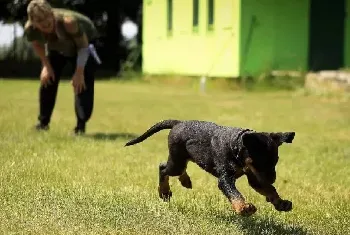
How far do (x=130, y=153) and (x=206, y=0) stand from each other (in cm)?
1307

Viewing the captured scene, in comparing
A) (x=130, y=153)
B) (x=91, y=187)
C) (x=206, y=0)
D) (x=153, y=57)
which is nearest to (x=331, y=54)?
(x=206, y=0)

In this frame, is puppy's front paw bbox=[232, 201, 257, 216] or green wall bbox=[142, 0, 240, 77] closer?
puppy's front paw bbox=[232, 201, 257, 216]

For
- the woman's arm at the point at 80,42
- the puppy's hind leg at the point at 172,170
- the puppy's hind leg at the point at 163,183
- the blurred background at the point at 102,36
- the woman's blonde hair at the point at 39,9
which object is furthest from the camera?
the blurred background at the point at 102,36

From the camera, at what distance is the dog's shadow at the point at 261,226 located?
4.50 metres

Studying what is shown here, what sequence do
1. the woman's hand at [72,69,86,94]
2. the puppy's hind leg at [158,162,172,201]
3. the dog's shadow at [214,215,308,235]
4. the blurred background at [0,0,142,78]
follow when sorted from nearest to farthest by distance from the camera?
the dog's shadow at [214,215,308,235] < the puppy's hind leg at [158,162,172,201] < the woman's hand at [72,69,86,94] < the blurred background at [0,0,142,78]

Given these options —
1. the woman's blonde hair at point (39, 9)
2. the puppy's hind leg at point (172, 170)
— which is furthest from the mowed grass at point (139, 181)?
the woman's blonde hair at point (39, 9)

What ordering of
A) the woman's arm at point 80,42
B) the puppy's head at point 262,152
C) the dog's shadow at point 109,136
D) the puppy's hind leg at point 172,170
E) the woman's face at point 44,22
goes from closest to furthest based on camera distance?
the puppy's head at point 262,152, the puppy's hind leg at point 172,170, the woman's face at point 44,22, the woman's arm at point 80,42, the dog's shadow at point 109,136

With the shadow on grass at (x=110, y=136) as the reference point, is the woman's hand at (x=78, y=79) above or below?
above

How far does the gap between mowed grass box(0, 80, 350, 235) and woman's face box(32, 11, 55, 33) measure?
1325 mm

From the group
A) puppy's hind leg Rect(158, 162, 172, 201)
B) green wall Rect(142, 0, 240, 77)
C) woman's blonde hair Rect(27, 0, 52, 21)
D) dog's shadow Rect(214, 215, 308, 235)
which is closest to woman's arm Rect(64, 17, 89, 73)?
woman's blonde hair Rect(27, 0, 52, 21)

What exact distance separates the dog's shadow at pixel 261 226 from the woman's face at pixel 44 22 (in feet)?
14.9

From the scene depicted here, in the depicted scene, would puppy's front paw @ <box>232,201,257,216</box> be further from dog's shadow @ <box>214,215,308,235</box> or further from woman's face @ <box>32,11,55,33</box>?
woman's face @ <box>32,11,55,33</box>

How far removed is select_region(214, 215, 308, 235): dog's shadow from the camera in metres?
4.50

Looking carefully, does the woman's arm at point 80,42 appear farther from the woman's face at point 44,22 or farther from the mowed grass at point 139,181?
the mowed grass at point 139,181
